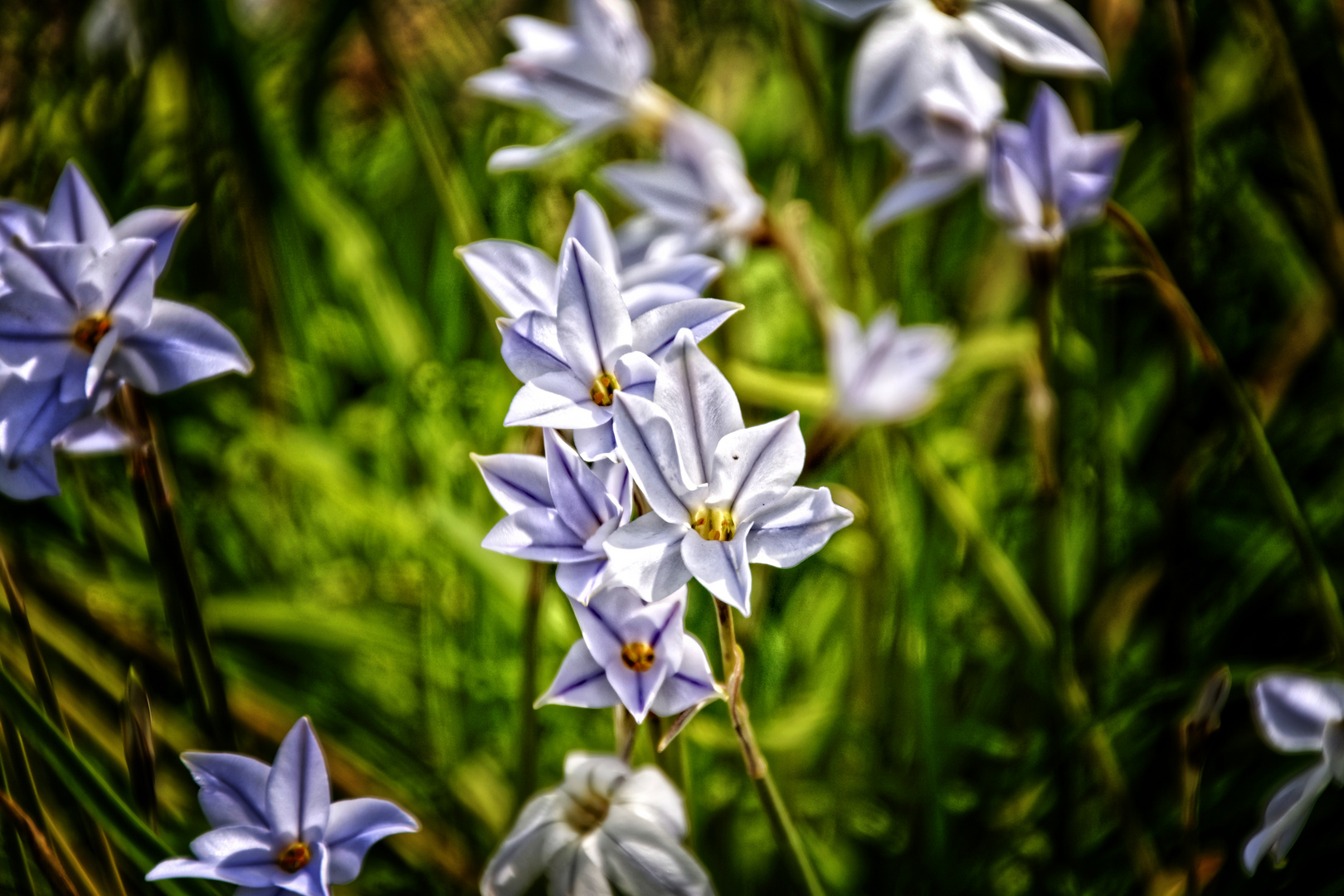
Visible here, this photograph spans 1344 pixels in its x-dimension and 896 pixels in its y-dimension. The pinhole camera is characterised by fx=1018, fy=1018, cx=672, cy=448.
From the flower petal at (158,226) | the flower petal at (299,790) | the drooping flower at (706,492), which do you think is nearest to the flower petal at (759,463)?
the drooping flower at (706,492)

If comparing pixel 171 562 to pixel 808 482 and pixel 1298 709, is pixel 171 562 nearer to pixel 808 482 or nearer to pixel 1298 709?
pixel 808 482

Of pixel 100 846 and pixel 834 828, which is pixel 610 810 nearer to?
pixel 100 846

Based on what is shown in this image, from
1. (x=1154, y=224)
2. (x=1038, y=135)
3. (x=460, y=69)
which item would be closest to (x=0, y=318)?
(x=1038, y=135)

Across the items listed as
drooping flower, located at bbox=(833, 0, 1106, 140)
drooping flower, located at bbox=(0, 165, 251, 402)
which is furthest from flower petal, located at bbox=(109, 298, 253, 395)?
drooping flower, located at bbox=(833, 0, 1106, 140)

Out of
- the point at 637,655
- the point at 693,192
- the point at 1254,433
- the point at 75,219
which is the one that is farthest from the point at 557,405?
the point at 1254,433

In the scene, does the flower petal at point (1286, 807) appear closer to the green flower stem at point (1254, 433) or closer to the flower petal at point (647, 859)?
the green flower stem at point (1254, 433)

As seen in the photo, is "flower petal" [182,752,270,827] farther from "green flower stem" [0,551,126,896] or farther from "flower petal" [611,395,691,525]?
"flower petal" [611,395,691,525]
